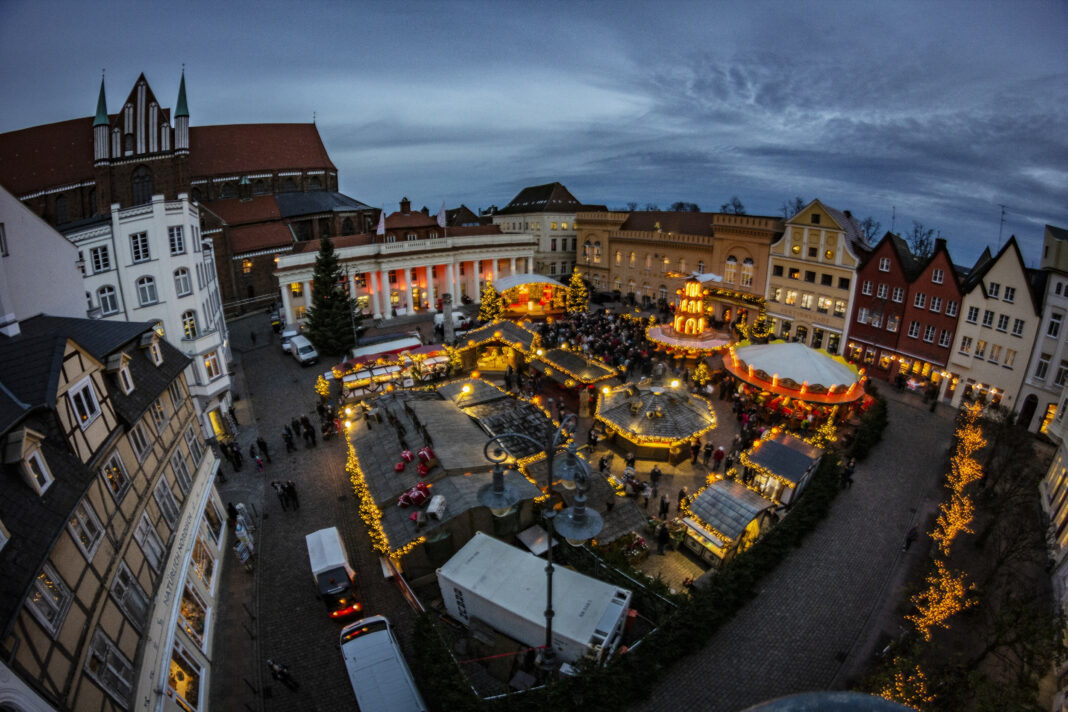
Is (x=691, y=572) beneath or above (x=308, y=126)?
beneath

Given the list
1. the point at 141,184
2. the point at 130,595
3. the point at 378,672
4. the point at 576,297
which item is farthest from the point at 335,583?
the point at 141,184

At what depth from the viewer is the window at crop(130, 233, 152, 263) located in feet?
67.8

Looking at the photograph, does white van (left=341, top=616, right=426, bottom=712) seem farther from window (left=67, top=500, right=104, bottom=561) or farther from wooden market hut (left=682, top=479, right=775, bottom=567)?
wooden market hut (left=682, top=479, right=775, bottom=567)

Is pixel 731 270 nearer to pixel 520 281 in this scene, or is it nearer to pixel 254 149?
pixel 520 281

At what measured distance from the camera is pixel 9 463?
26.2 feet

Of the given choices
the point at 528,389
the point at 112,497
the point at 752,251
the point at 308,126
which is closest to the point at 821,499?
the point at 528,389

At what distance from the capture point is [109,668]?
8867 mm

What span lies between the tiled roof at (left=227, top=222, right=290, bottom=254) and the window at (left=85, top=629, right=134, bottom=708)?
145ft

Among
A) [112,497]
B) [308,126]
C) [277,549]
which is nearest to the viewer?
[112,497]

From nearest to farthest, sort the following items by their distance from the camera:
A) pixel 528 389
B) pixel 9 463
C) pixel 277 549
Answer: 1. pixel 9 463
2. pixel 277 549
3. pixel 528 389

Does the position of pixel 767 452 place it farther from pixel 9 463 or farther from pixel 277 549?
pixel 9 463

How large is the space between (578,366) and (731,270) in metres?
21.9

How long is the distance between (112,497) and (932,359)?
119ft

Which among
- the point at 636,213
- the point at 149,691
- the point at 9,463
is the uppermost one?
the point at 636,213
